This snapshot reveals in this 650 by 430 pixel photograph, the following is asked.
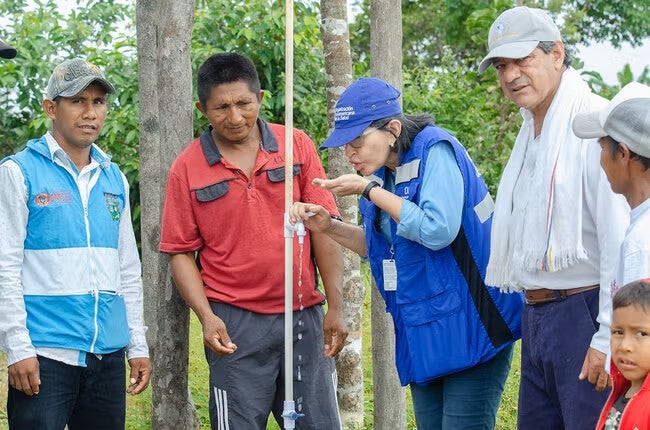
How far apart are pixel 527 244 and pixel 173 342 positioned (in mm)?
1932

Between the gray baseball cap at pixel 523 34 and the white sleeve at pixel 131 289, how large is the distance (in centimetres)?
170

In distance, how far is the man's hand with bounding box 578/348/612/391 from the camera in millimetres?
3330

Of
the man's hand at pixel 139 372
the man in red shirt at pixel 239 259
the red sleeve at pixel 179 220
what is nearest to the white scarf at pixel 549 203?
the man in red shirt at pixel 239 259

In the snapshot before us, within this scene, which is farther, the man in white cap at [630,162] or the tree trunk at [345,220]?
the tree trunk at [345,220]

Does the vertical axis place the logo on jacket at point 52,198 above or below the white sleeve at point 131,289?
above

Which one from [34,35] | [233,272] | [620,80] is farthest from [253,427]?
[620,80]

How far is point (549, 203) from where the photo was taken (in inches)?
139

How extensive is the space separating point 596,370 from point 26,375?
2.06 meters

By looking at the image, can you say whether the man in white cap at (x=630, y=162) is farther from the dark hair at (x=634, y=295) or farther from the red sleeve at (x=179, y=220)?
the red sleeve at (x=179, y=220)

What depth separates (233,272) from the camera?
4.25 meters

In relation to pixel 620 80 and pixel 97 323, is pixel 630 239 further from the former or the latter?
pixel 620 80

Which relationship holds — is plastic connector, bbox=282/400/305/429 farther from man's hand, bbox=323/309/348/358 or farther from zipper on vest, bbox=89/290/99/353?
zipper on vest, bbox=89/290/99/353

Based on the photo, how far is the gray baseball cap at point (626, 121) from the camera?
3.08m

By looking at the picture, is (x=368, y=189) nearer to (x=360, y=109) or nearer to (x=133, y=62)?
(x=360, y=109)
